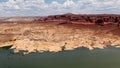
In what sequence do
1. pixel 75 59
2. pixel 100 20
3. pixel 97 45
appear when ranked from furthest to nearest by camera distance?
pixel 100 20 → pixel 97 45 → pixel 75 59

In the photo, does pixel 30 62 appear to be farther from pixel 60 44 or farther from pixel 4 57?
pixel 60 44

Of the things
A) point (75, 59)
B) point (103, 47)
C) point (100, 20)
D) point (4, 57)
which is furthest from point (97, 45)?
point (100, 20)

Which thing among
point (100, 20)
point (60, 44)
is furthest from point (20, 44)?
point (100, 20)

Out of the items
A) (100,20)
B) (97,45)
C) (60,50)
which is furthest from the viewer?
(100,20)

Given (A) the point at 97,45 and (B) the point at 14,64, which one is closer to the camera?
(B) the point at 14,64

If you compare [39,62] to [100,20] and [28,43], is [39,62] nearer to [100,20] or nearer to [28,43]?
[28,43]

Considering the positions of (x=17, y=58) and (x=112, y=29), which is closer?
(x=17, y=58)
